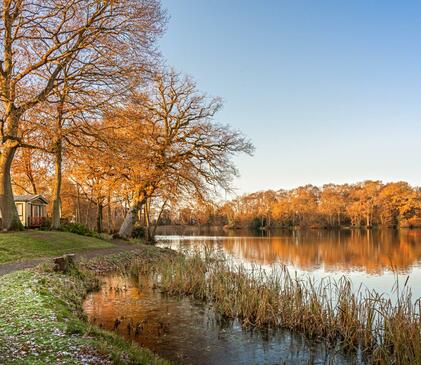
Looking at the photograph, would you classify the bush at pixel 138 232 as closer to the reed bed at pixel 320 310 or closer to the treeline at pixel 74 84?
the treeline at pixel 74 84

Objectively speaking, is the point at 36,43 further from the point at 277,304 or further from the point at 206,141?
the point at 277,304

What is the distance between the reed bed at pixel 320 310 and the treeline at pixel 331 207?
2460 inches

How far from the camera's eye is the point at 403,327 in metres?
7.11

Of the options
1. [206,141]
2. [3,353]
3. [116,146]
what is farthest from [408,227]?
[3,353]

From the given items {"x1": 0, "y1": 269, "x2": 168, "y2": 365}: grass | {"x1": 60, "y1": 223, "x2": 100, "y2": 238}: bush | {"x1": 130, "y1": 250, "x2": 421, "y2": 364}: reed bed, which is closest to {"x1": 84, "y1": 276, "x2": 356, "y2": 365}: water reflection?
{"x1": 130, "y1": 250, "x2": 421, "y2": 364}: reed bed

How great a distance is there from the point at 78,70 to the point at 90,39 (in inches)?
64.5

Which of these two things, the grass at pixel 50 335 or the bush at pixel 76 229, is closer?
the grass at pixel 50 335

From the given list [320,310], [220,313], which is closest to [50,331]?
[220,313]

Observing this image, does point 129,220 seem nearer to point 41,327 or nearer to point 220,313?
point 220,313

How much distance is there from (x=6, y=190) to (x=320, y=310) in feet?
62.2

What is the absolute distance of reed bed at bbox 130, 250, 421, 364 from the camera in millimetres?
7156

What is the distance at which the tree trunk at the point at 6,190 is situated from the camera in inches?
844

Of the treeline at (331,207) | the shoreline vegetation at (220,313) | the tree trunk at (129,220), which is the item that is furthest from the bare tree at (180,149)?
the treeline at (331,207)

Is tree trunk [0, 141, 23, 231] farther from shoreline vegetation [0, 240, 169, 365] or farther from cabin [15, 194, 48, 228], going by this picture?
shoreline vegetation [0, 240, 169, 365]
